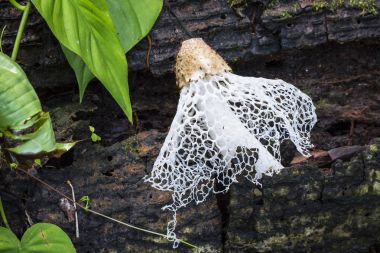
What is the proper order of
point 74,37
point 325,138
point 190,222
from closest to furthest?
1. point 74,37
2. point 190,222
3. point 325,138

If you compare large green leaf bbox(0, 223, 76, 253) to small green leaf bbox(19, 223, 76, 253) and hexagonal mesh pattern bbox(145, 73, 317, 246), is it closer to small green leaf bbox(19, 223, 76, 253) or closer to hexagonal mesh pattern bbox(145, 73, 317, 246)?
small green leaf bbox(19, 223, 76, 253)

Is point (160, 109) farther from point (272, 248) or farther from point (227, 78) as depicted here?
point (272, 248)

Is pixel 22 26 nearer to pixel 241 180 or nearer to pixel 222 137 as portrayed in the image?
pixel 222 137

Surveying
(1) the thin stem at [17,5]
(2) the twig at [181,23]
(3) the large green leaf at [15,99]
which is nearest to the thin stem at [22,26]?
(1) the thin stem at [17,5]

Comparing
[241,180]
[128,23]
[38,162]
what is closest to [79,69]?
[128,23]

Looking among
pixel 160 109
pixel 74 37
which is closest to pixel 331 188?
pixel 160 109

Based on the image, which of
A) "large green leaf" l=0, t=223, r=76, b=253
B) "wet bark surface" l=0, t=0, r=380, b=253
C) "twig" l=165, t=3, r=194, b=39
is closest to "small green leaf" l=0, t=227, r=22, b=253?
"large green leaf" l=0, t=223, r=76, b=253
